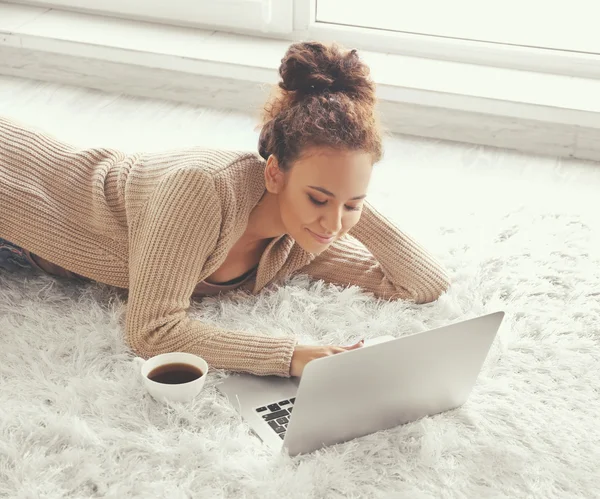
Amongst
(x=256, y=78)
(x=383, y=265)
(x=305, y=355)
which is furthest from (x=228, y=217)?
(x=256, y=78)

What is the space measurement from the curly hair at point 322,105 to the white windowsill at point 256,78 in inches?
52.9

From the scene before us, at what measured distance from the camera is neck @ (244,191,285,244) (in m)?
1.85

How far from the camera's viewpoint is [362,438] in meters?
1.57

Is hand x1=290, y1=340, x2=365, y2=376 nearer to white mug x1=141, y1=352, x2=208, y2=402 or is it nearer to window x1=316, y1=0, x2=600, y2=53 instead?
white mug x1=141, y1=352, x2=208, y2=402

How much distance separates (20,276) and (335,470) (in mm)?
924

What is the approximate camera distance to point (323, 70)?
171 centimetres

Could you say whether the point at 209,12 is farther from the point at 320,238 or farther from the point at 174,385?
the point at 174,385

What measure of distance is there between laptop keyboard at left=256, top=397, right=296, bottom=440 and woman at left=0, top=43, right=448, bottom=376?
0.21 ft

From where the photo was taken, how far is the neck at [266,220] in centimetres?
185

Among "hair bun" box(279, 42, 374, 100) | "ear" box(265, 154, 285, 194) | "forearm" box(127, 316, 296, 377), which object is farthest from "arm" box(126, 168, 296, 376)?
"hair bun" box(279, 42, 374, 100)

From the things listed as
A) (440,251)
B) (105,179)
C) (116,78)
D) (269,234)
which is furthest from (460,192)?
(116,78)

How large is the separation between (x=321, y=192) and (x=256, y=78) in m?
1.55

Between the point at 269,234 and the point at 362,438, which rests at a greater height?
the point at 269,234

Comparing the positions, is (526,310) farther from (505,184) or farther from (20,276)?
(20,276)
